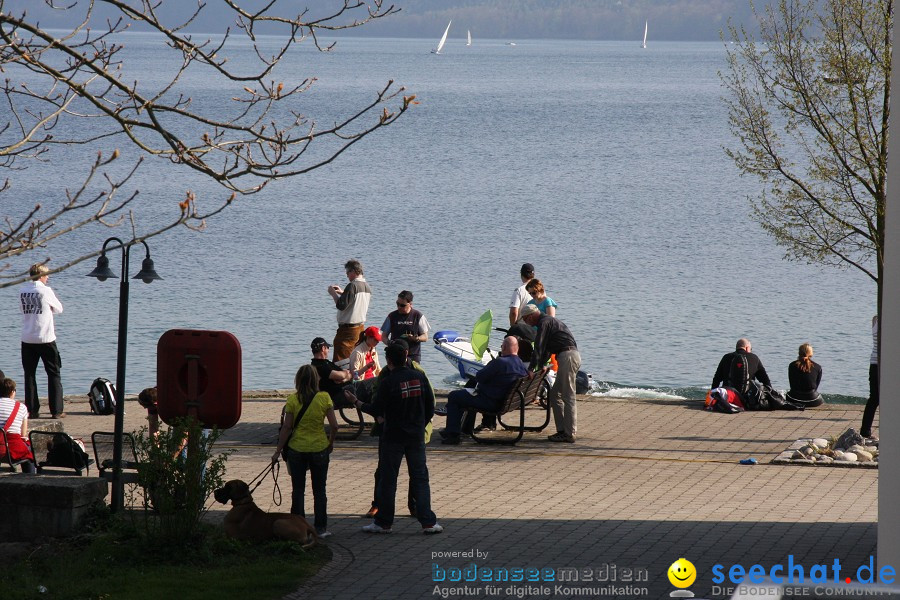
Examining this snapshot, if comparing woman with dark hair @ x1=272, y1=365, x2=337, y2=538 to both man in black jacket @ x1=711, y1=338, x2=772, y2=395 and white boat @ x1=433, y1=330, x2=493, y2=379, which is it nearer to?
man in black jacket @ x1=711, y1=338, x2=772, y2=395

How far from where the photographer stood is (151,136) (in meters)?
79.6

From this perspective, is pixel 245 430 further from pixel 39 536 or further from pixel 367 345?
pixel 39 536

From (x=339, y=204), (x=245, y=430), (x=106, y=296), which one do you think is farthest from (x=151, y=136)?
(x=245, y=430)

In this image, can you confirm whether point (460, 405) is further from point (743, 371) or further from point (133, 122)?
point (133, 122)

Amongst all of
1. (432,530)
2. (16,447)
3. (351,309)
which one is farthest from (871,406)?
(16,447)

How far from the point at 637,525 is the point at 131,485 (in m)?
4.51

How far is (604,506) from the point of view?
417 inches

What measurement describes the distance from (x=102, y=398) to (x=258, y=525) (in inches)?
270

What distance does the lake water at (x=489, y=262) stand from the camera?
90.8ft

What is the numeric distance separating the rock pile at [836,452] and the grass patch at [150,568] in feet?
18.6

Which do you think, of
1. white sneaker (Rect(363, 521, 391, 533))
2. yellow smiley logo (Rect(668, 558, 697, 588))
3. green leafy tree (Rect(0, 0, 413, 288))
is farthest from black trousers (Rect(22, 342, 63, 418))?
yellow smiley logo (Rect(668, 558, 697, 588))

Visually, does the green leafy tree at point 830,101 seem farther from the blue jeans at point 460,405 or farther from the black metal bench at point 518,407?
the blue jeans at point 460,405

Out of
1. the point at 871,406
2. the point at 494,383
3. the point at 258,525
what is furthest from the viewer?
the point at 871,406

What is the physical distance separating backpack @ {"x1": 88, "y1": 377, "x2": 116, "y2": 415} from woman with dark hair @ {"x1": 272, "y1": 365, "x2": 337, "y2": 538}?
6.34m
